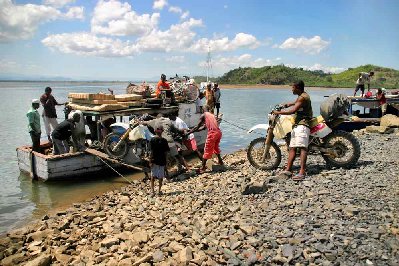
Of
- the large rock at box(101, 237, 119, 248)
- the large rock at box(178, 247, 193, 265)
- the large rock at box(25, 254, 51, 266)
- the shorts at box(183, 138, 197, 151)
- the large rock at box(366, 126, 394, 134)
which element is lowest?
the large rock at box(25, 254, 51, 266)

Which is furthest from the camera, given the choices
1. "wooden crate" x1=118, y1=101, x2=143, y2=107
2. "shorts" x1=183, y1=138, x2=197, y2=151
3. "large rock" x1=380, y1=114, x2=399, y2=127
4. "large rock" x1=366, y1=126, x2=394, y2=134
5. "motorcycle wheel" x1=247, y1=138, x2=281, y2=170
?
"large rock" x1=380, y1=114, x2=399, y2=127

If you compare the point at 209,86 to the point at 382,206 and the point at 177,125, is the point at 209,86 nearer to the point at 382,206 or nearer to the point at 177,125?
the point at 177,125

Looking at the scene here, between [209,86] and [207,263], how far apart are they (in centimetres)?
1390

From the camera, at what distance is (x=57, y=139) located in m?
12.0

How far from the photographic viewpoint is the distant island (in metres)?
83.7

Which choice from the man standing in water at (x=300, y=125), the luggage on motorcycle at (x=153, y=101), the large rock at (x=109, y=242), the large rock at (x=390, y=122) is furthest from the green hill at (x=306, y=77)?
the large rock at (x=109, y=242)

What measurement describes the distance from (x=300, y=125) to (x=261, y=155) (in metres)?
1.57

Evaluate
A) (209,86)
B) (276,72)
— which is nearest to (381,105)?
(209,86)

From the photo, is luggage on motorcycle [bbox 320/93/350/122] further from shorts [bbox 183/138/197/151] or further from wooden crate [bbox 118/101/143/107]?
wooden crate [bbox 118/101/143/107]

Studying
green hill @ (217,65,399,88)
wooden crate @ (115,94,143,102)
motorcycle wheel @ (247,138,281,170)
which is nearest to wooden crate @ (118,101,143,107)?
wooden crate @ (115,94,143,102)

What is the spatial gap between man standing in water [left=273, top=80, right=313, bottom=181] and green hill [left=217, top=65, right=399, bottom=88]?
255 feet

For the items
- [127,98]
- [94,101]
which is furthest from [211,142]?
[94,101]

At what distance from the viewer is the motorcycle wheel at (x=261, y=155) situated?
9.45 meters

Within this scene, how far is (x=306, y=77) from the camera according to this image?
104m
